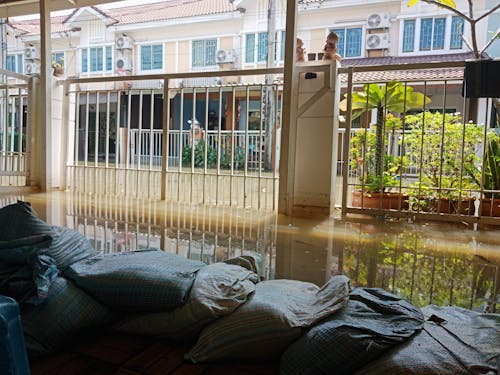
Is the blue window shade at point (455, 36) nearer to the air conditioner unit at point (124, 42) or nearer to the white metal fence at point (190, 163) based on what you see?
the white metal fence at point (190, 163)

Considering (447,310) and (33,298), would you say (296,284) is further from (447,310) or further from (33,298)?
(33,298)

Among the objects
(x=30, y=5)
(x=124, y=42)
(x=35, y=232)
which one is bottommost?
(x=35, y=232)

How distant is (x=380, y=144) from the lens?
3.94m

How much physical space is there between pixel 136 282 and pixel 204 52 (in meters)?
10.5

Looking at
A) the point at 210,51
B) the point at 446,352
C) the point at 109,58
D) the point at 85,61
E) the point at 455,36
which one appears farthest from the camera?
the point at 85,61

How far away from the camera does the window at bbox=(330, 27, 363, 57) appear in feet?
31.7

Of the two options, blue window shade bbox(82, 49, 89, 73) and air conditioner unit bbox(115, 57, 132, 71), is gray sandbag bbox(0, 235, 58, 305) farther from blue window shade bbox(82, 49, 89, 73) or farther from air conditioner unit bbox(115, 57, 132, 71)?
blue window shade bbox(82, 49, 89, 73)

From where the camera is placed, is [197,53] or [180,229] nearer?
[180,229]

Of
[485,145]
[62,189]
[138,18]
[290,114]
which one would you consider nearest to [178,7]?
[138,18]

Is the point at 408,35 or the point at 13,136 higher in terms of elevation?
the point at 408,35

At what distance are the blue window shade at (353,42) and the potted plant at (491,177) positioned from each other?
21.7 feet

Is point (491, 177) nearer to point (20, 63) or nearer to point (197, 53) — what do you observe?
point (197, 53)

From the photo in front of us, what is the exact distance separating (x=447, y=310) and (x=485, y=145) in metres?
2.63

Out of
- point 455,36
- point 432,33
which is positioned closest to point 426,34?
→ point 432,33
